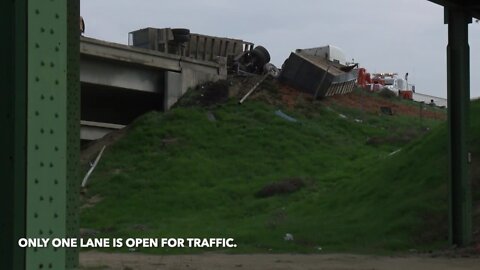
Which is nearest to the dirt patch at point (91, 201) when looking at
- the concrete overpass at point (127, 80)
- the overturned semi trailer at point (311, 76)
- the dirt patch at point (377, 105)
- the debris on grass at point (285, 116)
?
the concrete overpass at point (127, 80)

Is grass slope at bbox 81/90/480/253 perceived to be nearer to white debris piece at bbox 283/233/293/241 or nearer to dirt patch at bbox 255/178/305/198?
white debris piece at bbox 283/233/293/241

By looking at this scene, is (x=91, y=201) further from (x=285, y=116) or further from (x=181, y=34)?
(x=181, y=34)

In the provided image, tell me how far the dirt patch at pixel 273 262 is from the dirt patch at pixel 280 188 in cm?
1156

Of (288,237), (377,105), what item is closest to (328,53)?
(377,105)

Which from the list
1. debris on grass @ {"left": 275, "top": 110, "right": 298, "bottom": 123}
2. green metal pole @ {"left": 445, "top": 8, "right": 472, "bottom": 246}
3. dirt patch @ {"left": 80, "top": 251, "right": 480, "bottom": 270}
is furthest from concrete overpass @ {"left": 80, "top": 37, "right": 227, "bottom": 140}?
green metal pole @ {"left": 445, "top": 8, "right": 472, "bottom": 246}

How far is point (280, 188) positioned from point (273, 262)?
14070mm

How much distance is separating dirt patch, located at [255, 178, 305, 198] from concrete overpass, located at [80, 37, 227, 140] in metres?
12.3

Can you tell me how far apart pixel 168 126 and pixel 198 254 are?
21.5 meters

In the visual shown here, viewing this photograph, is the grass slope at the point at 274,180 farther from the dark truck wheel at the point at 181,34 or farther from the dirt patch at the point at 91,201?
the dark truck wheel at the point at 181,34

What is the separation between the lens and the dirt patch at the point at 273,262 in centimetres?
1484

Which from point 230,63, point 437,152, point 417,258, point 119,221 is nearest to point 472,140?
point 437,152

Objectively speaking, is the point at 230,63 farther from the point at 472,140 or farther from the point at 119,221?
the point at 472,140
